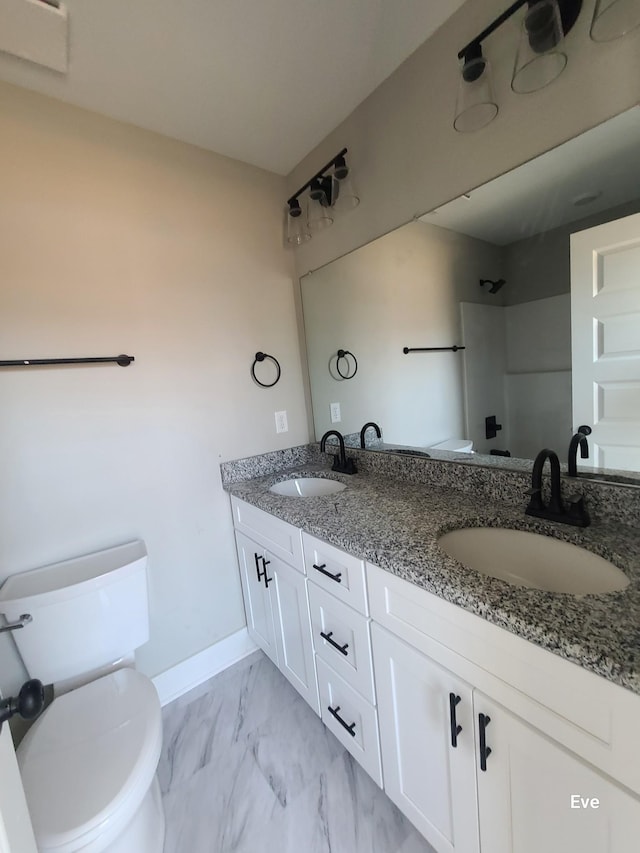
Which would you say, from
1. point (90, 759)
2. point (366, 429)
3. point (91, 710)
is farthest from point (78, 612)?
point (366, 429)

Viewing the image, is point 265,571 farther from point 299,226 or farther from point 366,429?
point 299,226

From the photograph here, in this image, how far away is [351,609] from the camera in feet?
3.50

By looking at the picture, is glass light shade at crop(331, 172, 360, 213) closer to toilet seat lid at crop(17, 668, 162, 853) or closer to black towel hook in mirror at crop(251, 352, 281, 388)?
black towel hook in mirror at crop(251, 352, 281, 388)

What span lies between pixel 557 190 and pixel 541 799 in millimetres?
1479

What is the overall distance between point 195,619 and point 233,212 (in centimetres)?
198

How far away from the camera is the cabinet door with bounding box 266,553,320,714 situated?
1315 millimetres

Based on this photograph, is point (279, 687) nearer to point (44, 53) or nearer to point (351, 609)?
point (351, 609)

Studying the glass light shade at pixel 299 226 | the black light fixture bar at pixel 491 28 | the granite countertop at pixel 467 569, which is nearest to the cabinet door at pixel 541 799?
the granite countertop at pixel 467 569

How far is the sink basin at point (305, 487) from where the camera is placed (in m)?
1.75

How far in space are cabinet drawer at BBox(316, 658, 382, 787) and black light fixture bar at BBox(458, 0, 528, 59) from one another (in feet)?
6.35

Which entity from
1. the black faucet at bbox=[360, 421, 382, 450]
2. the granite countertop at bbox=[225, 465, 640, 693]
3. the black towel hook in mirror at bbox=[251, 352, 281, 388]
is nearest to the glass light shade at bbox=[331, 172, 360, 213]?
the black towel hook in mirror at bbox=[251, 352, 281, 388]

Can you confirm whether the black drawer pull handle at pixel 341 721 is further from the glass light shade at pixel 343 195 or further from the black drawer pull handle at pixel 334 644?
the glass light shade at pixel 343 195

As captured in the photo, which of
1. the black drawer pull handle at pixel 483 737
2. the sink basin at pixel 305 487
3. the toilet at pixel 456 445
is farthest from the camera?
the sink basin at pixel 305 487

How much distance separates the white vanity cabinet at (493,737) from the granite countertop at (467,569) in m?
0.04
